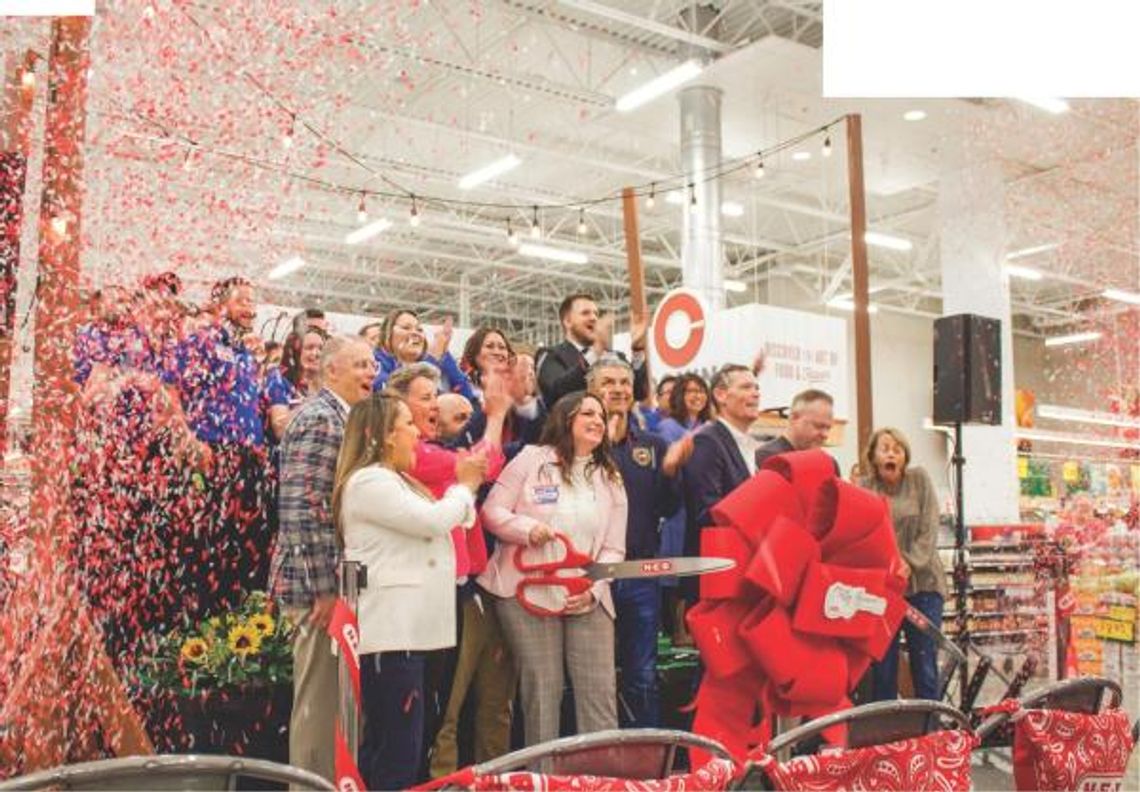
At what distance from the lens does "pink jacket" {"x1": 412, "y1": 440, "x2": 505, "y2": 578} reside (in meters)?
2.81

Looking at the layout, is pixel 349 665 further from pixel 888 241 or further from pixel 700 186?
pixel 888 241

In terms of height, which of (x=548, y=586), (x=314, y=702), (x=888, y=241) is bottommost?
(x=314, y=702)

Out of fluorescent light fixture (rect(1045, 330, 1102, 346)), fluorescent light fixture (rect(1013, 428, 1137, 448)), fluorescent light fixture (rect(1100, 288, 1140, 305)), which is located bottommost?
fluorescent light fixture (rect(1013, 428, 1137, 448))

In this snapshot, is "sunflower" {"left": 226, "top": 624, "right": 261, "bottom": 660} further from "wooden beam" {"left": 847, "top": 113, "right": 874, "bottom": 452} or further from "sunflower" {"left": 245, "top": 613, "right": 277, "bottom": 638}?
"wooden beam" {"left": 847, "top": 113, "right": 874, "bottom": 452}

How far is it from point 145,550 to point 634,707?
1.36 meters

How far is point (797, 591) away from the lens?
236 cm

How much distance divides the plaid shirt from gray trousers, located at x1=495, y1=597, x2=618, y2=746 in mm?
522

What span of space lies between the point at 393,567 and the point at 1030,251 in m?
2.85

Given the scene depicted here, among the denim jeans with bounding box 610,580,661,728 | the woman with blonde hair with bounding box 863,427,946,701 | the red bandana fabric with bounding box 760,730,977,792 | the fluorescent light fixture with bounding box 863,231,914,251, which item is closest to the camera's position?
the red bandana fabric with bounding box 760,730,977,792

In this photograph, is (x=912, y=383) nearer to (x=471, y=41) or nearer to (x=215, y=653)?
(x=471, y=41)

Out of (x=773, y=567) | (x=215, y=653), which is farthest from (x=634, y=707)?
(x=215, y=653)

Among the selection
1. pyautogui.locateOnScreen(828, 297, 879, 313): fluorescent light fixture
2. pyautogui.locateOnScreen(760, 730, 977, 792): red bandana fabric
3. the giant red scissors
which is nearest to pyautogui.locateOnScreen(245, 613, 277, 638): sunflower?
the giant red scissors

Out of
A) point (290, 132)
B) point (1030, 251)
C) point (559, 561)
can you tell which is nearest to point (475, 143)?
point (290, 132)

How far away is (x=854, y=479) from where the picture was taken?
4070 mm
